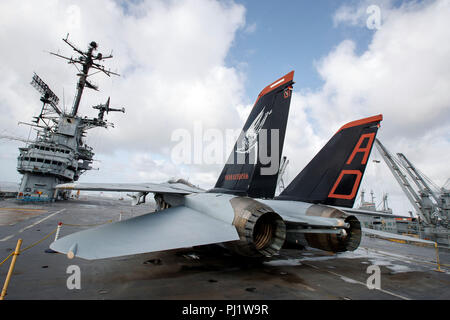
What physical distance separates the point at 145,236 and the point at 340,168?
17.9 ft

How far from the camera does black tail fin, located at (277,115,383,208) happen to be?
18.5 feet

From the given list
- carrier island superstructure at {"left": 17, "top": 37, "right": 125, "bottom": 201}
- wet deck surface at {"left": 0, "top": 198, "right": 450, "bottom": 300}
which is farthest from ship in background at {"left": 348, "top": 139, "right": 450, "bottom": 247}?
carrier island superstructure at {"left": 17, "top": 37, "right": 125, "bottom": 201}

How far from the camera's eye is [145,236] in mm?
3439

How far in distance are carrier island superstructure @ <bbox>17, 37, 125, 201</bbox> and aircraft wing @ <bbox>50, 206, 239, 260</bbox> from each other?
1209 inches

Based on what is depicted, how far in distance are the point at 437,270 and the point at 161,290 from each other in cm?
829

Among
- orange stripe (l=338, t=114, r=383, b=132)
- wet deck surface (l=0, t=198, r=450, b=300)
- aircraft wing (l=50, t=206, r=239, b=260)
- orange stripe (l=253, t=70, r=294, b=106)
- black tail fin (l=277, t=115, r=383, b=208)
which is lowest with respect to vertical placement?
wet deck surface (l=0, t=198, r=450, b=300)

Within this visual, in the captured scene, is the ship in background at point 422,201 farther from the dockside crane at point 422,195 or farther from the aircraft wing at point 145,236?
the aircraft wing at point 145,236

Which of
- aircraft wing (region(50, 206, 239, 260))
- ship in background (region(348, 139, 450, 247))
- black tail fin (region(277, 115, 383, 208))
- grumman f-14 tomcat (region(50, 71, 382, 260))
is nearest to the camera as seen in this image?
aircraft wing (region(50, 206, 239, 260))

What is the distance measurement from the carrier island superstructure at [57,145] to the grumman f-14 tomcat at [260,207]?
29.0 metres

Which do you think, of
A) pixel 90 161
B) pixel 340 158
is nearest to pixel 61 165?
pixel 90 161

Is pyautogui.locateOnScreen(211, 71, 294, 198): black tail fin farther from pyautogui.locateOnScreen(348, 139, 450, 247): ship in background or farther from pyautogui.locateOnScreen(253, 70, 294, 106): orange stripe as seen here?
pyautogui.locateOnScreen(348, 139, 450, 247): ship in background

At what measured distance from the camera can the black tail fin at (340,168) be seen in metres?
5.64

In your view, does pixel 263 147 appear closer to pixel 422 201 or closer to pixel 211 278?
pixel 211 278

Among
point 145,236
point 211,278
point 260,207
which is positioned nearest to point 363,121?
point 260,207
